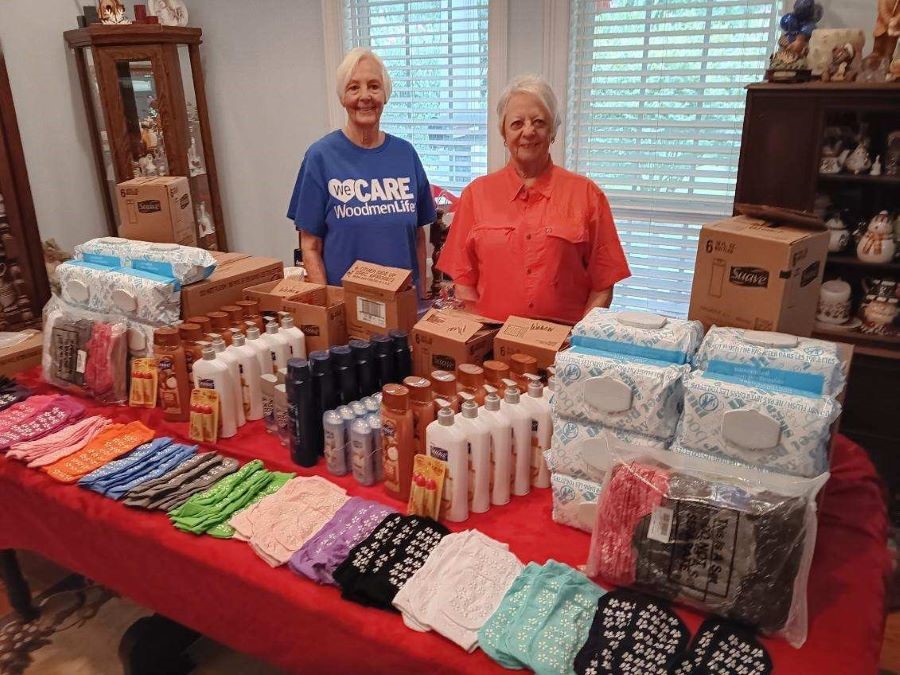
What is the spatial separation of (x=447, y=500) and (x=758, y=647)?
62cm

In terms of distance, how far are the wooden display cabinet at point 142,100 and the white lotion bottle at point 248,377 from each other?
2553 mm

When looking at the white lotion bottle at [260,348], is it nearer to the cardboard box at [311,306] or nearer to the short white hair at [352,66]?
the cardboard box at [311,306]

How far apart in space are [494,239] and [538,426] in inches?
34.0

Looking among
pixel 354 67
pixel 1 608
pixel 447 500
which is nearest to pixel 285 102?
pixel 354 67

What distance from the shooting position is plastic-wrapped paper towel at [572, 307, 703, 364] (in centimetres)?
133

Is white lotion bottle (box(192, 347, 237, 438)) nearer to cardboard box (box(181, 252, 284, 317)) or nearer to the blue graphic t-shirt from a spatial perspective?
cardboard box (box(181, 252, 284, 317))

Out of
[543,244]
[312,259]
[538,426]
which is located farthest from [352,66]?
[538,426]

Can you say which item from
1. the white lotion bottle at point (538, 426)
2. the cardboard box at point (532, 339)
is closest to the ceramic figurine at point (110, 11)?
the cardboard box at point (532, 339)

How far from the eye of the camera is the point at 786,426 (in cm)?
117

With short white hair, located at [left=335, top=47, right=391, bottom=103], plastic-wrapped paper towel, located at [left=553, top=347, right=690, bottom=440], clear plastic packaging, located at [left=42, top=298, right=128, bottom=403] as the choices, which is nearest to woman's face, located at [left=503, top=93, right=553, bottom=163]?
short white hair, located at [left=335, top=47, right=391, bottom=103]

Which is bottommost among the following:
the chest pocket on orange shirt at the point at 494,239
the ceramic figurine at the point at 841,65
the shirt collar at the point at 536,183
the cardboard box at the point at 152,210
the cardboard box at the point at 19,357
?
the cardboard box at the point at 19,357

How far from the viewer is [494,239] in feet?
7.22

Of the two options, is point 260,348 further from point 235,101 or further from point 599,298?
point 235,101

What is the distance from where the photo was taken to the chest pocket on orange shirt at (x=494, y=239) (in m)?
2.18
